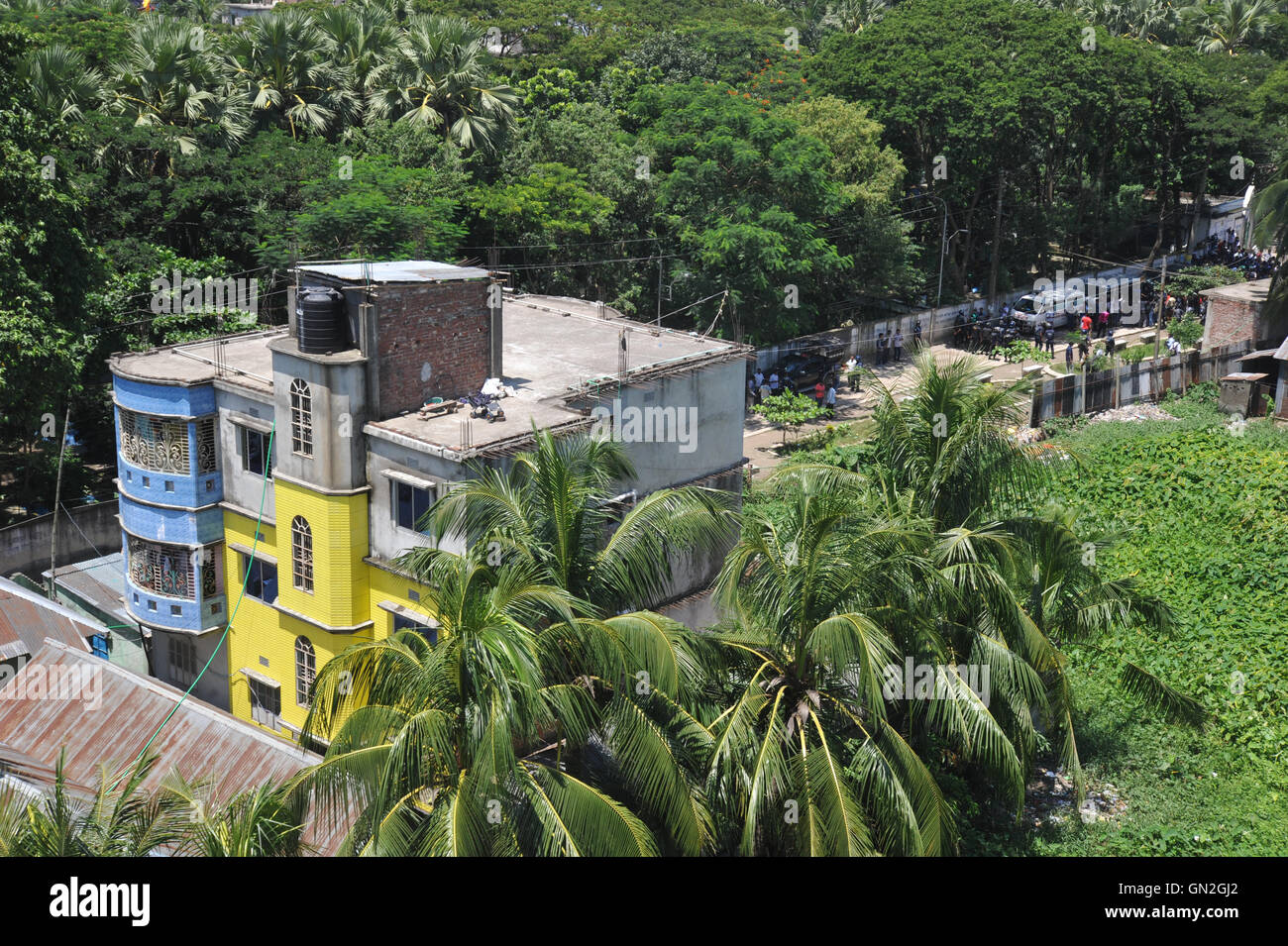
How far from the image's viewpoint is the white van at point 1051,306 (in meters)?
56.9

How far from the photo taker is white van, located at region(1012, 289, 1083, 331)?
56.9 meters

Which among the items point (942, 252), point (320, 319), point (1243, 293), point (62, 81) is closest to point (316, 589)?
point (320, 319)

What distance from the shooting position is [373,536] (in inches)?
947

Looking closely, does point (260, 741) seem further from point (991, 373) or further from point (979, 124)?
point (979, 124)

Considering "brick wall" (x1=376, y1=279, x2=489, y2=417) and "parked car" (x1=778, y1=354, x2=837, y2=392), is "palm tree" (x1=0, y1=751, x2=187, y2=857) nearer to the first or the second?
"brick wall" (x1=376, y1=279, x2=489, y2=417)

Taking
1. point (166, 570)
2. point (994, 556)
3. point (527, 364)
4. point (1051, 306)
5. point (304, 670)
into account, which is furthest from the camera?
point (1051, 306)

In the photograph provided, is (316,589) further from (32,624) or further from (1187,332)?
(1187,332)

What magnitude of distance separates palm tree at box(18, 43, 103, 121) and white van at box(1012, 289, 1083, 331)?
Result: 35.2m

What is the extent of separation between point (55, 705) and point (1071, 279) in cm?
5107

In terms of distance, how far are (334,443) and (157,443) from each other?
500 centimetres

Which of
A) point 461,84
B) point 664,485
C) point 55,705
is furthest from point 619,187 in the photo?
point 55,705

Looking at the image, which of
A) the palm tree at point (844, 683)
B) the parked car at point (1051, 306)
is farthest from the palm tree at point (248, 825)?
the parked car at point (1051, 306)

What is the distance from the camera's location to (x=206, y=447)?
86.5 ft

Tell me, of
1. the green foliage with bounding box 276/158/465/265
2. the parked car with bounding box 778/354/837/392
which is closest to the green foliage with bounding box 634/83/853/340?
the parked car with bounding box 778/354/837/392
